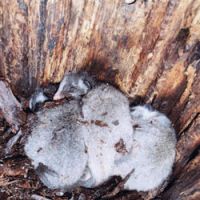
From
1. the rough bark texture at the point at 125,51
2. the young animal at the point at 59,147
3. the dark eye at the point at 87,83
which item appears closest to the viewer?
the rough bark texture at the point at 125,51

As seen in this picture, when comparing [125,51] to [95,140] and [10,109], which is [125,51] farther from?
[10,109]

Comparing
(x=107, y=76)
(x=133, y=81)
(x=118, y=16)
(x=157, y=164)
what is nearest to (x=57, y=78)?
(x=107, y=76)

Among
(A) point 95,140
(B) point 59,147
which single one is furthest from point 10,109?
(A) point 95,140

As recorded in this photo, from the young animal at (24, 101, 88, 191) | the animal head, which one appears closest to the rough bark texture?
the animal head

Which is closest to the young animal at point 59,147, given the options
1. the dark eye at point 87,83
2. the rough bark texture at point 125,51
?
the dark eye at point 87,83

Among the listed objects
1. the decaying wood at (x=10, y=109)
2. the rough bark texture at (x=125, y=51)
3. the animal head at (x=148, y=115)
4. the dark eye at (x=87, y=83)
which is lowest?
the decaying wood at (x=10, y=109)

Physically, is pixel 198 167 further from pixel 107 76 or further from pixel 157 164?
pixel 107 76

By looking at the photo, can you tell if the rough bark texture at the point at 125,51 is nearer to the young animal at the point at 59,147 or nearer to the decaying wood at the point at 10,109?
the decaying wood at the point at 10,109
